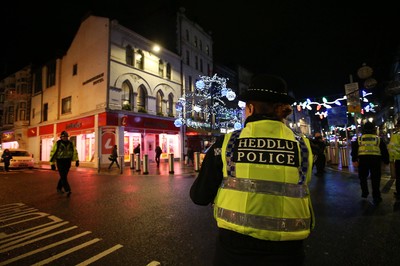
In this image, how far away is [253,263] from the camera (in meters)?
1.40

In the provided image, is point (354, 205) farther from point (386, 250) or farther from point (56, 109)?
point (56, 109)

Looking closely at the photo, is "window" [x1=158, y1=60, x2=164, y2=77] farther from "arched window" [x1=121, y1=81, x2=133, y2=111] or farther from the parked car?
the parked car

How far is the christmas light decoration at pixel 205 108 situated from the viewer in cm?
2516

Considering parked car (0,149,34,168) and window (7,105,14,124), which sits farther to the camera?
window (7,105,14,124)

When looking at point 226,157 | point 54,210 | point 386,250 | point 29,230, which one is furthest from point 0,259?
point 386,250

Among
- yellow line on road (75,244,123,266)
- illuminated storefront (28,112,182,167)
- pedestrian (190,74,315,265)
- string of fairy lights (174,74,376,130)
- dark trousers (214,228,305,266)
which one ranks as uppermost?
string of fairy lights (174,74,376,130)

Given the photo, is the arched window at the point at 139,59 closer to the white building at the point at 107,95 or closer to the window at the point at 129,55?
the white building at the point at 107,95

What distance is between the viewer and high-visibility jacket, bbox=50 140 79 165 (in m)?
7.64

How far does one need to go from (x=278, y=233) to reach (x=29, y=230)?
16.1 ft

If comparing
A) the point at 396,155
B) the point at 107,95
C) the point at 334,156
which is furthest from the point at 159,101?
the point at 396,155

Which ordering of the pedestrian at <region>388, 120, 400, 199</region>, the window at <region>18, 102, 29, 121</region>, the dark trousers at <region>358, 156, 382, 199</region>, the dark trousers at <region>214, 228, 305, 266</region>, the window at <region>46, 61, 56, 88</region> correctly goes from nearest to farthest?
the dark trousers at <region>214, 228, 305, 266</region> → the dark trousers at <region>358, 156, 382, 199</region> → the pedestrian at <region>388, 120, 400, 199</region> → the window at <region>46, 61, 56, 88</region> → the window at <region>18, 102, 29, 121</region>

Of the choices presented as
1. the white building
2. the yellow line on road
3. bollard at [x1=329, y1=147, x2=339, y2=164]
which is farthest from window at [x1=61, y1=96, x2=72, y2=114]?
the yellow line on road

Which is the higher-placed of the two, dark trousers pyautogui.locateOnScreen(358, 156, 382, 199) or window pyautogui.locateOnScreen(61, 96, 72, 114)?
window pyautogui.locateOnScreen(61, 96, 72, 114)

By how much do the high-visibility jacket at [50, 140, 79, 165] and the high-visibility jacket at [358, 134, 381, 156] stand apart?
837 centimetres
